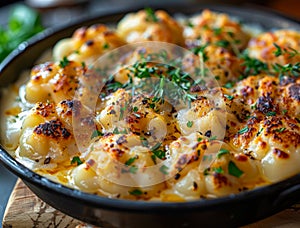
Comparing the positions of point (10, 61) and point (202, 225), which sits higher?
point (10, 61)

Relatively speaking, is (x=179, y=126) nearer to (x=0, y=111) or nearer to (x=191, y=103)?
(x=191, y=103)

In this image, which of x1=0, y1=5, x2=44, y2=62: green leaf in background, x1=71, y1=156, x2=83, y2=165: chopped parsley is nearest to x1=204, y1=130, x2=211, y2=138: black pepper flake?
x1=71, y1=156, x2=83, y2=165: chopped parsley

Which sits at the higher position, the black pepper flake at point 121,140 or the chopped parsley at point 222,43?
the black pepper flake at point 121,140

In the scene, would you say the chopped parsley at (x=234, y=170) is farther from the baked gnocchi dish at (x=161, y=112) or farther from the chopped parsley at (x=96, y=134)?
the chopped parsley at (x=96, y=134)

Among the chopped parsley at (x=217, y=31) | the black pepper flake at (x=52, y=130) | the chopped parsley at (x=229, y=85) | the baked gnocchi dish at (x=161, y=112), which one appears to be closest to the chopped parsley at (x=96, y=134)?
the baked gnocchi dish at (x=161, y=112)

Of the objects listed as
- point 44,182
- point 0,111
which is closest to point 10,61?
point 0,111

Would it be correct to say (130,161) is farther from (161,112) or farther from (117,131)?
(161,112)

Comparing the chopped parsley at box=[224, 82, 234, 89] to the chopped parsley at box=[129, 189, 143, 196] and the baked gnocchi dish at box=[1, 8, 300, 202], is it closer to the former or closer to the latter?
the baked gnocchi dish at box=[1, 8, 300, 202]
